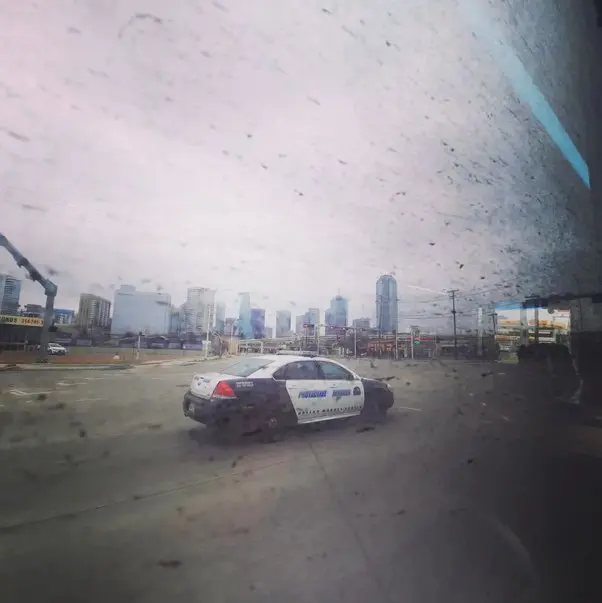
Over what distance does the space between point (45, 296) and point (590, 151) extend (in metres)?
2.75

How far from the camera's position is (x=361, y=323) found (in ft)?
5.15

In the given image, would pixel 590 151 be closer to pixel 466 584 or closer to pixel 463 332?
pixel 463 332

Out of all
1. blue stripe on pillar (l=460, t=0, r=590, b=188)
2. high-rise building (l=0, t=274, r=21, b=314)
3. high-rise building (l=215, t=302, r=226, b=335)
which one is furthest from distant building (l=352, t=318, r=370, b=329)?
blue stripe on pillar (l=460, t=0, r=590, b=188)

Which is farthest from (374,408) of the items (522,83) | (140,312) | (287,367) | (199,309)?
(522,83)

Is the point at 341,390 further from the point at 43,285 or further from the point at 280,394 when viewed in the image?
the point at 43,285

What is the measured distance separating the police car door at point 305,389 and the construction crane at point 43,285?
72 cm

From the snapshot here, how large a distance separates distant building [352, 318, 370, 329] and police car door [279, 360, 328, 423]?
0.90 ft

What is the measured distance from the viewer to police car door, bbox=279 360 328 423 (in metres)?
1.32

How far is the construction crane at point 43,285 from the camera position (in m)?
0.88

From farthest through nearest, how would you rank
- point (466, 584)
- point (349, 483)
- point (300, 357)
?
point (300, 357)
point (349, 483)
point (466, 584)

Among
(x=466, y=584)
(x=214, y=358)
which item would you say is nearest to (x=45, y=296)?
(x=214, y=358)

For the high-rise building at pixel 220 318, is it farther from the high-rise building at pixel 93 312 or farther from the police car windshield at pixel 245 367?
the high-rise building at pixel 93 312

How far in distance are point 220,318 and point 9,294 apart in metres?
0.56

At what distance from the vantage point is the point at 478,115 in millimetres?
1698
